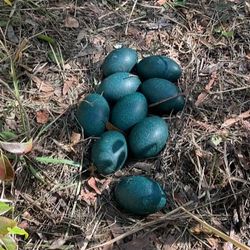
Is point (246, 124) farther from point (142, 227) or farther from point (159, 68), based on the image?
point (142, 227)

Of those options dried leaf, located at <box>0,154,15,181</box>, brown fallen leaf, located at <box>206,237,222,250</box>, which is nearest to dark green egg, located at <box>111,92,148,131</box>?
brown fallen leaf, located at <box>206,237,222,250</box>

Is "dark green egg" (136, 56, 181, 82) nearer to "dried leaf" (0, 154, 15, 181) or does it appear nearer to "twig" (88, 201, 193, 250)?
"twig" (88, 201, 193, 250)

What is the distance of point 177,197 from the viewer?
215cm

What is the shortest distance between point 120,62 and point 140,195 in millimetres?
628

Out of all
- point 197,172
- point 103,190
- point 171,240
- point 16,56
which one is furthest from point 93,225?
point 16,56

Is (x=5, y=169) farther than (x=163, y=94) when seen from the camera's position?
No

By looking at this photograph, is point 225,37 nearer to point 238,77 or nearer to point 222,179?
point 238,77

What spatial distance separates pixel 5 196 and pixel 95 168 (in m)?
0.35

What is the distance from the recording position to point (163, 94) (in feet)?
7.45

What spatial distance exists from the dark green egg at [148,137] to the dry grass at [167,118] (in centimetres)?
6

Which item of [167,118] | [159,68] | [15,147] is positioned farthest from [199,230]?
[15,147]

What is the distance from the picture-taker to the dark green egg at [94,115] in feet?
7.25

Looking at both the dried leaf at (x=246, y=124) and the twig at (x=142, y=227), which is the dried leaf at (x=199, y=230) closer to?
the twig at (x=142, y=227)

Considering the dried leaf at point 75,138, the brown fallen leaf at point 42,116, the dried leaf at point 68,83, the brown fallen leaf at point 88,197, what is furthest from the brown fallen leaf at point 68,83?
the brown fallen leaf at point 88,197
